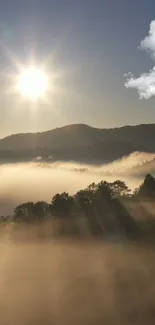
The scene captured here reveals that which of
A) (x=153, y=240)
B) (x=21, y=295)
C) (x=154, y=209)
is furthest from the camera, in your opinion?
(x=154, y=209)

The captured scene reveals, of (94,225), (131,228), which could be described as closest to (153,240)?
(131,228)

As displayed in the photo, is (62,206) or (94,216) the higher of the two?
(62,206)

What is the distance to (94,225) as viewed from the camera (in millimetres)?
172125

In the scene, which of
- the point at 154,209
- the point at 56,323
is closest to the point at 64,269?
the point at 56,323

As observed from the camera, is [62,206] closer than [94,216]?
No

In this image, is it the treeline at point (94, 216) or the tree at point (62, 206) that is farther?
the tree at point (62, 206)

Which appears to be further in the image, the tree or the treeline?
the tree

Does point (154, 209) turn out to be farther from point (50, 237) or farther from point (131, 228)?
point (50, 237)

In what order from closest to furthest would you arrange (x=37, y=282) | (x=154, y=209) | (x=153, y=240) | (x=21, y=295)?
(x=21, y=295) → (x=37, y=282) → (x=153, y=240) → (x=154, y=209)

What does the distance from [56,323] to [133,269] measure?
36.8m

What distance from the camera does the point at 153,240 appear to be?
156250 millimetres

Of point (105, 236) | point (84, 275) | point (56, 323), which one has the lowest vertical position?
point (56, 323)

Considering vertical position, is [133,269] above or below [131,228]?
below

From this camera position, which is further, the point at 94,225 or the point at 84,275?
the point at 94,225
